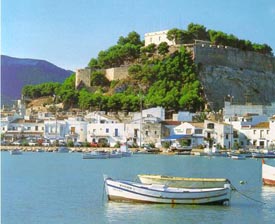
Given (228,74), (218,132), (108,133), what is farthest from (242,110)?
(108,133)

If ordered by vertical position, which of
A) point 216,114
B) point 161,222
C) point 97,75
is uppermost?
point 97,75

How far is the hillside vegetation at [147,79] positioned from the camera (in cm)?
5728

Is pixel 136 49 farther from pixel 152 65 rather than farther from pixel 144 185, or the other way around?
pixel 144 185

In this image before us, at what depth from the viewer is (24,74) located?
165 meters

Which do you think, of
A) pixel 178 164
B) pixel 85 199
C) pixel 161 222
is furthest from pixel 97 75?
pixel 161 222

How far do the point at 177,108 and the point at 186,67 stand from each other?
172 inches

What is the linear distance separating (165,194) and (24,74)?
5892 inches

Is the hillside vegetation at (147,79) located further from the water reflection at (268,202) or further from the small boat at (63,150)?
the water reflection at (268,202)

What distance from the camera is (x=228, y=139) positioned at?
5188cm

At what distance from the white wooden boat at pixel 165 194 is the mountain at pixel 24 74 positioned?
428 feet

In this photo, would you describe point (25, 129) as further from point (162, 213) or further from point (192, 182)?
point (162, 213)

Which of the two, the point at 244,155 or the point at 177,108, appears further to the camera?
the point at 177,108

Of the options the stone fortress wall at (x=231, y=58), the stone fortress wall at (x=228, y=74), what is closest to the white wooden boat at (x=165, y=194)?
the stone fortress wall at (x=228, y=74)

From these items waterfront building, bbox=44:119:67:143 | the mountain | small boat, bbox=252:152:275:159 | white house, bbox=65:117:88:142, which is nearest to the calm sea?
small boat, bbox=252:152:275:159
